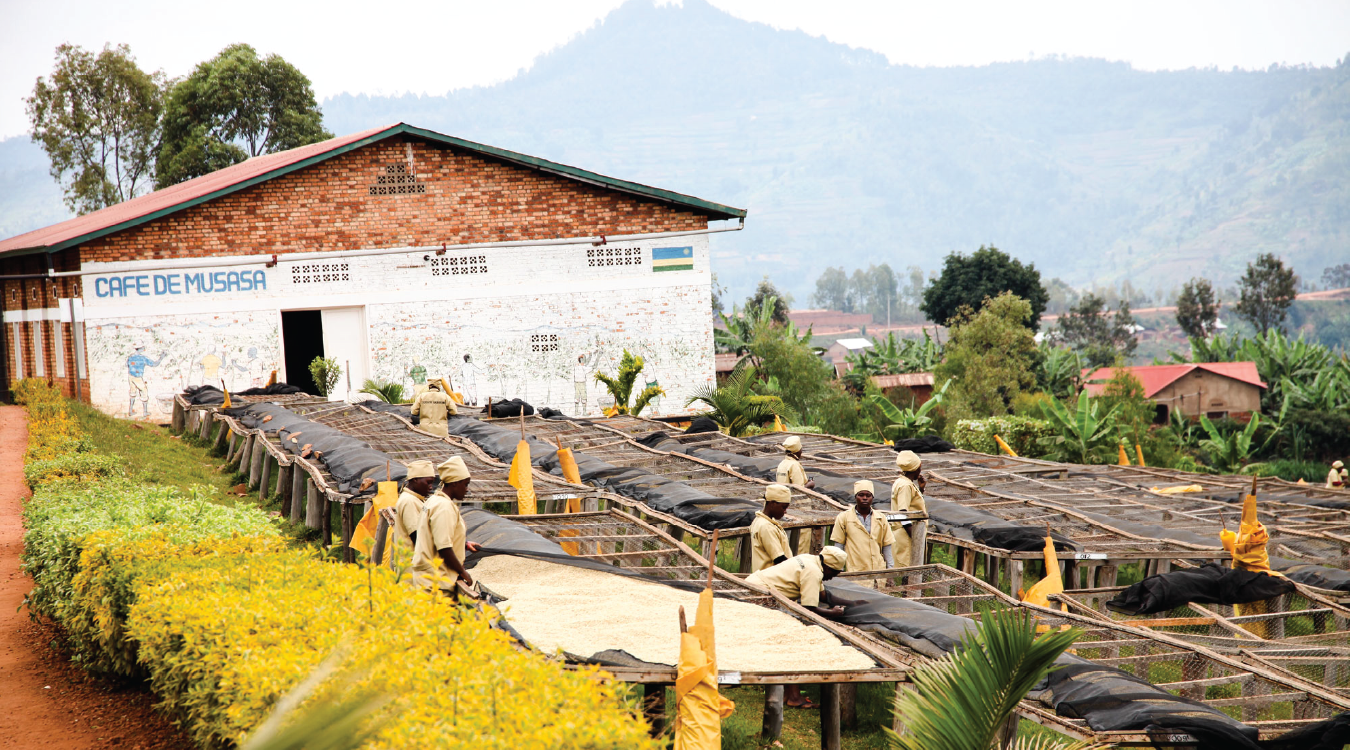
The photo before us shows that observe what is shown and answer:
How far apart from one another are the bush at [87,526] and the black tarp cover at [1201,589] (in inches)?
300

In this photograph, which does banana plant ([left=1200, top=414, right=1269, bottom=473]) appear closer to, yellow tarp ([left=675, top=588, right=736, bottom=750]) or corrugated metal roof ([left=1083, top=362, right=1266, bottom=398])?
corrugated metal roof ([left=1083, top=362, right=1266, bottom=398])

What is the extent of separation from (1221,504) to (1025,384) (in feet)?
71.5

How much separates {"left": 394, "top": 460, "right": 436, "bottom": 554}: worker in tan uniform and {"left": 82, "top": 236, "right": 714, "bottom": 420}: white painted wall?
1722 cm

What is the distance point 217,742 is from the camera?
215 inches

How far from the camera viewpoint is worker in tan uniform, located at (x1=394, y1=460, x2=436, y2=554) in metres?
7.96

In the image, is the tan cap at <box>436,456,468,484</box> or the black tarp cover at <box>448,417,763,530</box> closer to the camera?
the tan cap at <box>436,456,468,484</box>

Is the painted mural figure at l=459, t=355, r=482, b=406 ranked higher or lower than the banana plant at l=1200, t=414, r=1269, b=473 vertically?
higher

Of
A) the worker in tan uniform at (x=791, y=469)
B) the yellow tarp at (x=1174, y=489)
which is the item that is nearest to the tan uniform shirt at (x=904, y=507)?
the worker in tan uniform at (x=791, y=469)

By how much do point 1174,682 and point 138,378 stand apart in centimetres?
→ 2089

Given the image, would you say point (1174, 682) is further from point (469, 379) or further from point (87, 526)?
point (469, 379)

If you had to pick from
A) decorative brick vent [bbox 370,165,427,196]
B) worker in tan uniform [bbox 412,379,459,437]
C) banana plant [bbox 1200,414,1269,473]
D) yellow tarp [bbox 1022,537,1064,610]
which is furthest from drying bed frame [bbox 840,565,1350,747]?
banana plant [bbox 1200,414,1269,473]

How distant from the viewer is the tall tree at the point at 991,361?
111ft

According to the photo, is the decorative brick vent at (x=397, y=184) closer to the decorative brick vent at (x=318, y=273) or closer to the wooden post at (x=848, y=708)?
the decorative brick vent at (x=318, y=273)

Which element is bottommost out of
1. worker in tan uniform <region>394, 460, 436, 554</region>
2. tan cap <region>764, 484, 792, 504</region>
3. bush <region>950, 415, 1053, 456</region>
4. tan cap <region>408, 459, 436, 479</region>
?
bush <region>950, 415, 1053, 456</region>
